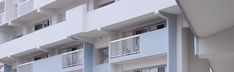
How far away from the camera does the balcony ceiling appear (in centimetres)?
703

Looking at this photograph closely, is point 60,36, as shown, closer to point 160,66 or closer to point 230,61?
point 160,66

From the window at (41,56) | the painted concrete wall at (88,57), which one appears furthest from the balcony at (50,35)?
the window at (41,56)

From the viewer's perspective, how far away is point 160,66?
19016 mm

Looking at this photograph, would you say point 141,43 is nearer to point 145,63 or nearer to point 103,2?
point 145,63

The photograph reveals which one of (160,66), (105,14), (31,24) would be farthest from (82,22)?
(31,24)

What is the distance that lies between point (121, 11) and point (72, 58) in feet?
17.4

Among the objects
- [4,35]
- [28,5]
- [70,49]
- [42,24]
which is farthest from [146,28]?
[4,35]

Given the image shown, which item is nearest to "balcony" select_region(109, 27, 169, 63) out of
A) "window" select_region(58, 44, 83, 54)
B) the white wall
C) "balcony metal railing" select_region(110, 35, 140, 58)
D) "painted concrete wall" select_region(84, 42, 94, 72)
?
"balcony metal railing" select_region(110, 35, 140, 58)

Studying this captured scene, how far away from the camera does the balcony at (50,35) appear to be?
2288cm

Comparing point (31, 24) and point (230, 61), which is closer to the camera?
point (230, 61)

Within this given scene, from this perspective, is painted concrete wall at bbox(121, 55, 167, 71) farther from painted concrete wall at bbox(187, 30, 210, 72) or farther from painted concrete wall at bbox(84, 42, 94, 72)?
painted concrete wall at bbox(84, 42, 94, 72)

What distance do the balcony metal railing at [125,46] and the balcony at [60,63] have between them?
2961 millimetres

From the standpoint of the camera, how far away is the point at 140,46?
64.0ft

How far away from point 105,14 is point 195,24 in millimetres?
13285
